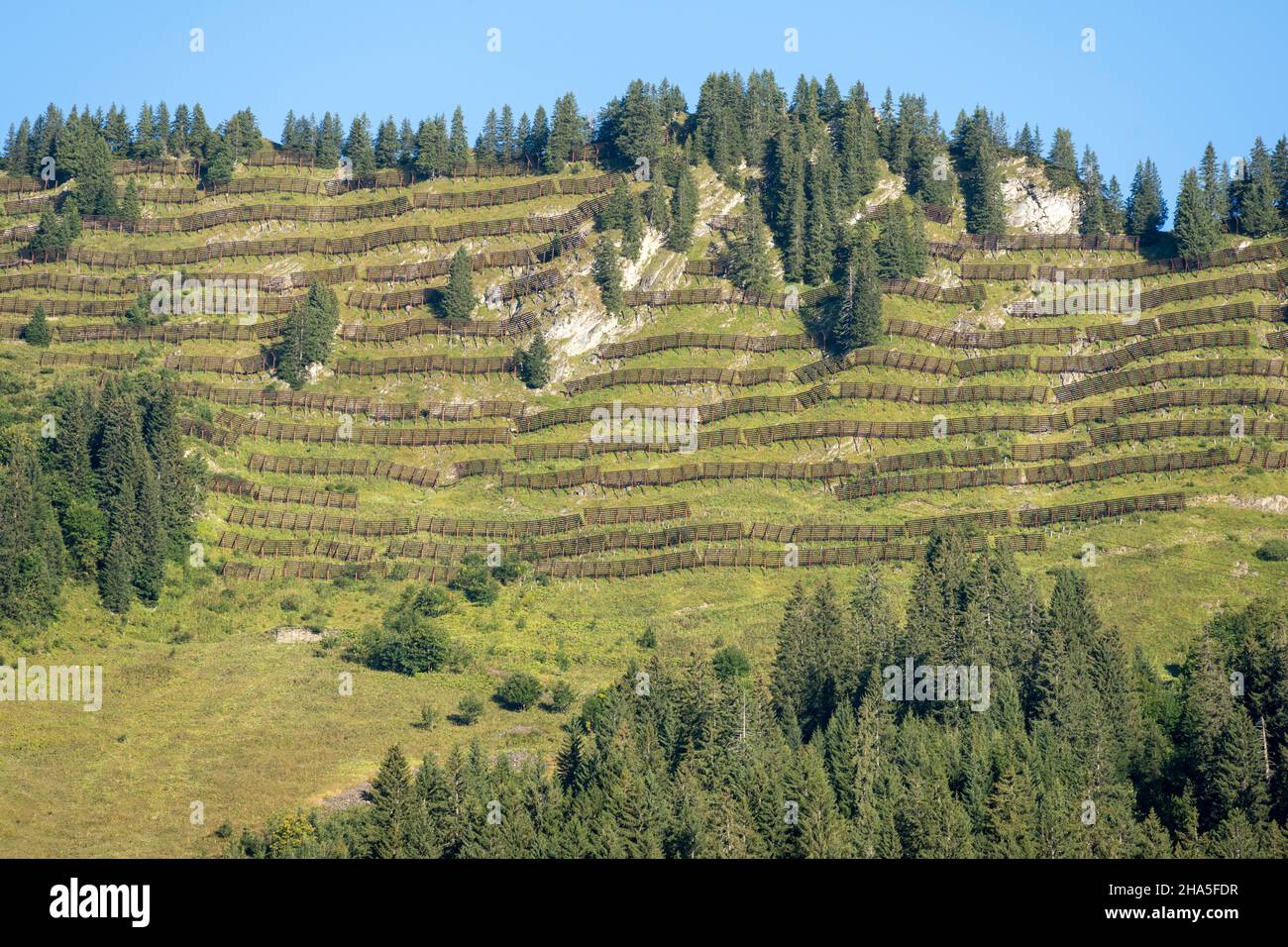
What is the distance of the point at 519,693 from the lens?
449 ft

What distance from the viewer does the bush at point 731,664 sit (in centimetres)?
13600

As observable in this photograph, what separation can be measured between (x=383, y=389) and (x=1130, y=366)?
227ft

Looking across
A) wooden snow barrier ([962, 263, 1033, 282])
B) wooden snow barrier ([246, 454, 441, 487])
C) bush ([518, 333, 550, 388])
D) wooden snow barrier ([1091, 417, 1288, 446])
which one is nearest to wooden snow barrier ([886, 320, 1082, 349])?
wooden snow barrier ([962, 263, 1033, 282])

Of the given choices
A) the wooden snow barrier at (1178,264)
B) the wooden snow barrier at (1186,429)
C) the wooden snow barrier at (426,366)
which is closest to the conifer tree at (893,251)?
the wooden snow barrier at (1178,264)

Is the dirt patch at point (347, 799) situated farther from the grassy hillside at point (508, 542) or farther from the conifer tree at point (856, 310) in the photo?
the conifer tree at point (856, 310)

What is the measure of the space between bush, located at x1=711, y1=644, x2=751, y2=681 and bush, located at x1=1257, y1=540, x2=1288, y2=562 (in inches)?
1647

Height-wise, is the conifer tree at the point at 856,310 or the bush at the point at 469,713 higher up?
the conifer tree at the point at 856,310

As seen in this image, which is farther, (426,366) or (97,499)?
(426,366)

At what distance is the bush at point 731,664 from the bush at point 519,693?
1257cm

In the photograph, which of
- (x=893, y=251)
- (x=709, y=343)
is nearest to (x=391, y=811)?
(x=709, y=343)

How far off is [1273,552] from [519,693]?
58872mm

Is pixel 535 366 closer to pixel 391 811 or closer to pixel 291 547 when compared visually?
pixel 291 547

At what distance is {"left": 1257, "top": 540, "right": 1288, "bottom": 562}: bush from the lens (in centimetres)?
15038

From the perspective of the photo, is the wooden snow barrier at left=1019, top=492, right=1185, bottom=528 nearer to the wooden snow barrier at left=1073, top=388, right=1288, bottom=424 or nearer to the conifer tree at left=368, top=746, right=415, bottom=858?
the wooden snow barrier at left=1073, top=388, right=1288, bottom=424
